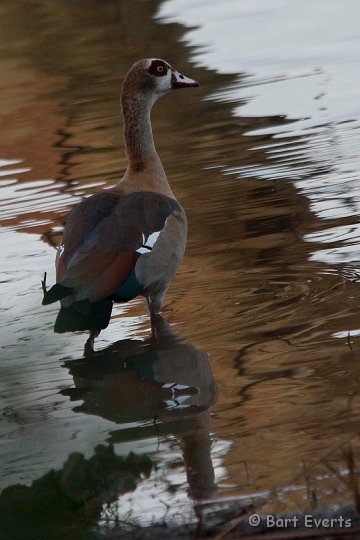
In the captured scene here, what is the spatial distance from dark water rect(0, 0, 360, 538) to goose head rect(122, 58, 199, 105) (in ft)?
3.22

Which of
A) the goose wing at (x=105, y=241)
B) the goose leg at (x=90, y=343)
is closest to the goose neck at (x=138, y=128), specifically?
the goose wing at (x=105, y=241)

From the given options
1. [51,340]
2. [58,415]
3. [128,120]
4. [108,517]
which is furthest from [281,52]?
[108,517]

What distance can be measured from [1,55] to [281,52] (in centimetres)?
413

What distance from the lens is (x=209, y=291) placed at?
7246 mm

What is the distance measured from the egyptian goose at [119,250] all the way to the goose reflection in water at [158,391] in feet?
0.71

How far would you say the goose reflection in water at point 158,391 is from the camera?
4988 mm

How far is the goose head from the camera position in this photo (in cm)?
808

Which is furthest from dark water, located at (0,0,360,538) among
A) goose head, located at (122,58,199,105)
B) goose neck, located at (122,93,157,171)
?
goose head, located at (122,58,199,105)

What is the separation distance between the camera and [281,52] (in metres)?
13.7

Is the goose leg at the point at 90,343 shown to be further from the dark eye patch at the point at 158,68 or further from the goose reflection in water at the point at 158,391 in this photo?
the dark eye patch at the point at 158,68

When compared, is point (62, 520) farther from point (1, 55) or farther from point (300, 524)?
point (1, 55)

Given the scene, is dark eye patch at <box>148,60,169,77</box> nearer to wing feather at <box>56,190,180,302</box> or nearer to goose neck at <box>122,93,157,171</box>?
goose neck at <box>122,93,157,171</box>

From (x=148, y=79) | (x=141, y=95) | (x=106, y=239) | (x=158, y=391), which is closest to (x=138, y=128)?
(x=141, y=95)

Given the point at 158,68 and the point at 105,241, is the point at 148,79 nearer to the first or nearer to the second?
the point at 158,68
